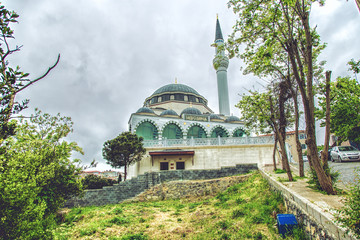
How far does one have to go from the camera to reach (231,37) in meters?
7.82

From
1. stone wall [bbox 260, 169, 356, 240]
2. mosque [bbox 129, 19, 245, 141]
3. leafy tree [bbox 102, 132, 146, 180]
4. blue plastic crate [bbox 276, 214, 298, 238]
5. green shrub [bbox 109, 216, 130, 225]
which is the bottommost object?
green shrub [bbox 109, 216, 130, 225]

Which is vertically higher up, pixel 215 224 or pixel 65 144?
pixel 65 144

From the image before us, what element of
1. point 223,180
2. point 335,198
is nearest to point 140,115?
point 223,180

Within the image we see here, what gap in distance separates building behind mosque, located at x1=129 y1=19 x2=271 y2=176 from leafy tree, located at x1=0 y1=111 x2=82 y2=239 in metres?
8.82

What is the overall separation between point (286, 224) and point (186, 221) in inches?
184

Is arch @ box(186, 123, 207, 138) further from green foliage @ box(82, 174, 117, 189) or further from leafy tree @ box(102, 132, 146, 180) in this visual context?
green foliage @ box(82, 174, 117, 189)

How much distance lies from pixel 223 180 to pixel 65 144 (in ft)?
33.4

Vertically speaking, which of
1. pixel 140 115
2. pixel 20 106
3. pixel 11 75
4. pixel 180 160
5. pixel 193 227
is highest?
pixel 140 115

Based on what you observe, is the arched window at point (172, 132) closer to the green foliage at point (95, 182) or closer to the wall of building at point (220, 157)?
the wall of building at point (220, 157)

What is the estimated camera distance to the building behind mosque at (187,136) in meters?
17.4

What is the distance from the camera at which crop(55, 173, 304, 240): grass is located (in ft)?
19.1

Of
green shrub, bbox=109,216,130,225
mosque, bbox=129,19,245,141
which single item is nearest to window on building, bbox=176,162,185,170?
Answer: mosque, bbox=129,19,245,141

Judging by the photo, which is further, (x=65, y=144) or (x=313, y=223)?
(x=65, y=144)

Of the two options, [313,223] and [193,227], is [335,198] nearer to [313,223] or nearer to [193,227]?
[313,223]
